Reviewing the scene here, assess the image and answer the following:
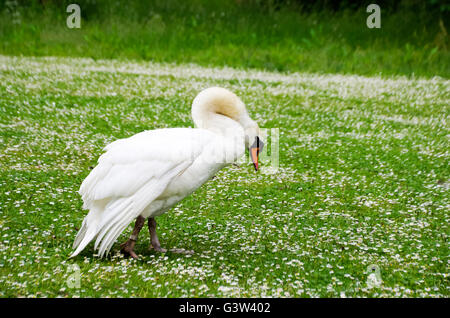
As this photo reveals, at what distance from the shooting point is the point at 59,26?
2220cm

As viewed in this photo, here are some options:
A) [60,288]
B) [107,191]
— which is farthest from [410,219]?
[60,288]

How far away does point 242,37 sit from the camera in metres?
21.9

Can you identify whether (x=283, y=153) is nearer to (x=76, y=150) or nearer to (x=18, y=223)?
(x=76, y=150)

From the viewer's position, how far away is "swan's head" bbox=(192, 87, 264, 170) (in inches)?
238

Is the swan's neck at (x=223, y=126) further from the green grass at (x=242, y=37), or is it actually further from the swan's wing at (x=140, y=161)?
the green grass at (x=242, y=37)

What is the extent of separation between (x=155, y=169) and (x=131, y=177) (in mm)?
248

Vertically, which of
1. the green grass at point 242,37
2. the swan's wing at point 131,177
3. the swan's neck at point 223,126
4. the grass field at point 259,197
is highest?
the green grass at point 242,37

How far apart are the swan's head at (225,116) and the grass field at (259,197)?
3.96 ft

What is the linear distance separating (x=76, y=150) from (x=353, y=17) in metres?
17.7

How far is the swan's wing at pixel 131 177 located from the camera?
18.1 ft

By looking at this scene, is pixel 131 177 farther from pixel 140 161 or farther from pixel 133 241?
pixel 133 241

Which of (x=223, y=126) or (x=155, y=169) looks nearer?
(x=155, y=169)
